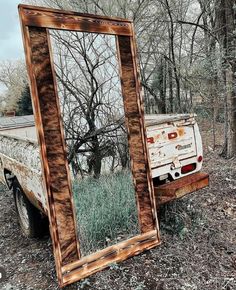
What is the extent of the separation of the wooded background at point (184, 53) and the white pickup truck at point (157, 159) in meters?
3.28

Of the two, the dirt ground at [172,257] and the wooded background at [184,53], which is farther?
the wooded background at [184,53]

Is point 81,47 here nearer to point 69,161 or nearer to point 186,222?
point 69,161

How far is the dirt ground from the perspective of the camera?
2.56 m

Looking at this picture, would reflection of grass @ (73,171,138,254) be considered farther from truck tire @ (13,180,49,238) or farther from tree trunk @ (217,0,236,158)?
tree trunk @ (217,0,236,158)

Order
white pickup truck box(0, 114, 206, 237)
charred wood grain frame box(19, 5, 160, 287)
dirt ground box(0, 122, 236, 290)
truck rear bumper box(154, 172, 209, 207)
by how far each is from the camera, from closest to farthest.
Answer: charred wood grain frame box(19, 5, 160, 287)
dirt ground box(0, 122, 236, 290)
white pickup truck box(0, 114, 206, 237)
truck rear bumper box(154, 172, 209, 207)

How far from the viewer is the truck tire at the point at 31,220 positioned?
356 cm

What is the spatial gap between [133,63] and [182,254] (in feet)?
7.16

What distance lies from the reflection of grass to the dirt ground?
31 cm

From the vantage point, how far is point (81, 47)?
2.92 m

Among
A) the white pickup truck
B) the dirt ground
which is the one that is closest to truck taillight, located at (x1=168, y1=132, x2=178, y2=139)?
the white pickup truck

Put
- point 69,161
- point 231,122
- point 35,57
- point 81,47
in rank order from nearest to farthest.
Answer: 1. point 35,57
2. point 69,161
3. point 81,47
4. point 231,122

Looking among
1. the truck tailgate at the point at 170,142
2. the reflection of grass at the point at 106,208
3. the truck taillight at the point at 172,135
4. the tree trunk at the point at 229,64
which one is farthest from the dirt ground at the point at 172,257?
the tree trunk at the point at 229,64

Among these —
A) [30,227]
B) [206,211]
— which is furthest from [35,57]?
[206,211]

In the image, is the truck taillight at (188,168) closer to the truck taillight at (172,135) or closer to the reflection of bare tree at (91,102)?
the truck taillight at (172,135)
